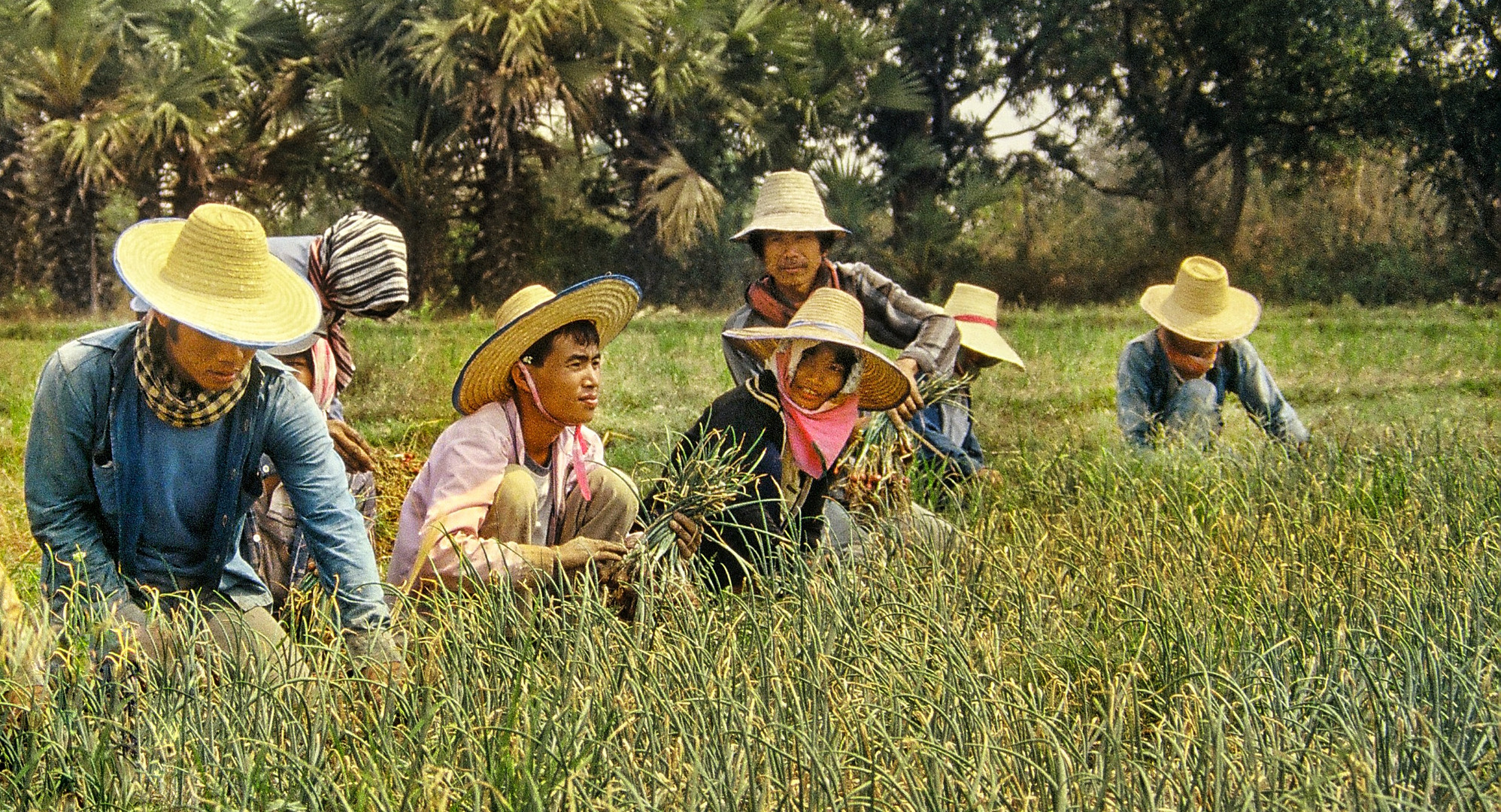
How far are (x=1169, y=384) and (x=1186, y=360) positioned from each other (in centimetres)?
12

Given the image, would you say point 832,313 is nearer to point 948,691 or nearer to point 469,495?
point 469,495

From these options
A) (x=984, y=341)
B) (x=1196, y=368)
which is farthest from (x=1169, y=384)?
(x=984, y=341)

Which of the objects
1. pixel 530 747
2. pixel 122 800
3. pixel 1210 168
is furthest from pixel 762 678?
pixel 1210 168

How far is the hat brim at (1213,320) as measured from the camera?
5.29 metres

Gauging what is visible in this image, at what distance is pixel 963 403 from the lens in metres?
5.41

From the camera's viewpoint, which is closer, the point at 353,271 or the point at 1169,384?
the point at 353,271

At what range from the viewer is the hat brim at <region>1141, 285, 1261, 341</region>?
Result: 529 cm

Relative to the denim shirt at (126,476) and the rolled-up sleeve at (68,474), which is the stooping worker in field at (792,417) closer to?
the denim shirt at (126,476)

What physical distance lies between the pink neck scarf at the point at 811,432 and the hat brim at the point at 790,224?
2.49 ft

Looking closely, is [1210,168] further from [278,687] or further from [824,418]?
[278,687]

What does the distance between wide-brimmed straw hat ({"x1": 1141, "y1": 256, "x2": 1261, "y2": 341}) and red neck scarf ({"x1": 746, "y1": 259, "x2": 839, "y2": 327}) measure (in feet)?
4.43

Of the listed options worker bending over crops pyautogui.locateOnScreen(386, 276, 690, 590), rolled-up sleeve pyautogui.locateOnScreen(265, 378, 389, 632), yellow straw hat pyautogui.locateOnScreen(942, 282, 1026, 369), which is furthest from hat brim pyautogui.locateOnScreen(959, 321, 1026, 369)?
rolled-up sleeve pyautogui.locateOnScreen(265, 378, 389, 632)

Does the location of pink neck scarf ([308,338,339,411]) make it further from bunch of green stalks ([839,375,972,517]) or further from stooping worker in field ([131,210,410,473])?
bunch of green stalks ([839,375,972,517])

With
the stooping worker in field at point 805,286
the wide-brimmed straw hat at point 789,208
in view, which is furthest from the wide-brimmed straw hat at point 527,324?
the wide-brimmed straw hat at point 789,208
